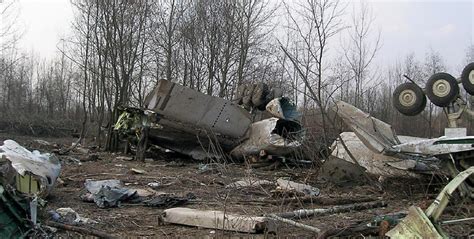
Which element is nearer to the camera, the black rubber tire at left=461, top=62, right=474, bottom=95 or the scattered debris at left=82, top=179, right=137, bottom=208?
the scattered debris at left=82, top=179, right=137, bottom=208

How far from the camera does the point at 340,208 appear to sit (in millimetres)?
6676

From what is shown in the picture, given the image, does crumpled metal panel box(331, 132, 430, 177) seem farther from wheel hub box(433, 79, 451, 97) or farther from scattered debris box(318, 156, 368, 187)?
wheel hub box(433, 79, 451, 97)

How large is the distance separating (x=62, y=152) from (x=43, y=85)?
2853 cm

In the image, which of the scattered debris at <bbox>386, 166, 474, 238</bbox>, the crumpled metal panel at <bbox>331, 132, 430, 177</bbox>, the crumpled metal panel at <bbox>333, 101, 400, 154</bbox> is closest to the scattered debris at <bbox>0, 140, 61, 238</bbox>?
the scattered debris at <bbox>386, 166, 474, 238</bbox>

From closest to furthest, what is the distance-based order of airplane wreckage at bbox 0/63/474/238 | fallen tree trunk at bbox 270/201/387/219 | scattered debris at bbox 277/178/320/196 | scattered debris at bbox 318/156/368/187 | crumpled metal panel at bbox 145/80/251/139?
airplane wreckage at bbox 0/63/474/238, fallen tree trunk at bbox 270/201/387/219, scattered debris at bbox 277/178/320/196, scattered debris at bbox 318/156/368/187, crumpled metal panel at bbox 145/80/251/139

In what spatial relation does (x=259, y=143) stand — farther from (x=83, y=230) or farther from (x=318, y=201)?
(x=83, y=230)

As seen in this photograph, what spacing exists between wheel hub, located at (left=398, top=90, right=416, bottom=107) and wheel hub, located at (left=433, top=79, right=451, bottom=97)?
489 millimetres

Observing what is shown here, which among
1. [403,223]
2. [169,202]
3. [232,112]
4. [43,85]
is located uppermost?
[43,85]

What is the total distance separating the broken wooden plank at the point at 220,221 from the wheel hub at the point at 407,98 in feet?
18.4

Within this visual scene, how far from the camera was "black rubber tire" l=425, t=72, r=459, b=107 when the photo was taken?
9469 millimetres

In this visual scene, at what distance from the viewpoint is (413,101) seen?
9531mm

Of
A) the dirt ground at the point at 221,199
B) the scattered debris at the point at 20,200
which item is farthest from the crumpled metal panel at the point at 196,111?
the scattered debris at the point at 20,200

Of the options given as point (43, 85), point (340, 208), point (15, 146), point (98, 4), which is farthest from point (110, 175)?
point (43, 85)

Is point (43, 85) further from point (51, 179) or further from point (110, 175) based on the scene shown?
point (51, 179)
